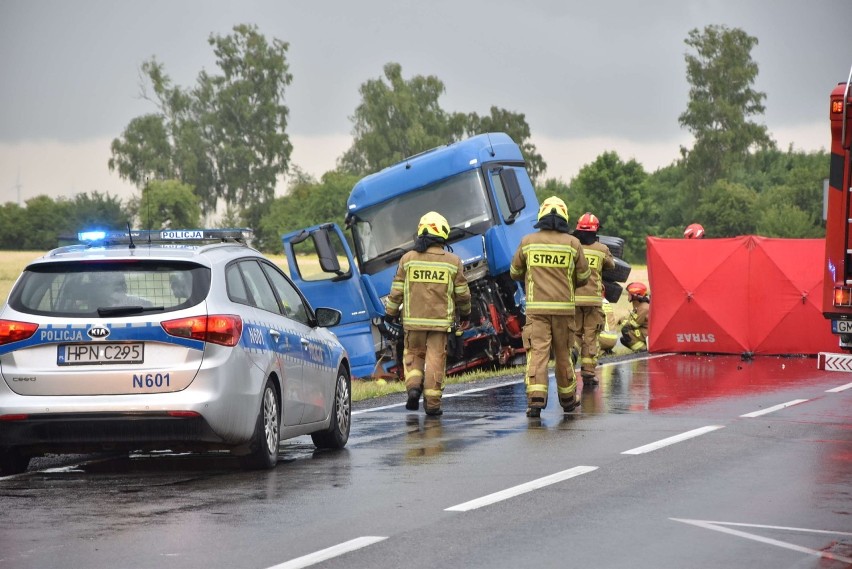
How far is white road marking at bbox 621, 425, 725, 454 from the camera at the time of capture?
11258 mm

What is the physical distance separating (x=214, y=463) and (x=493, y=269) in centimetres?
1033

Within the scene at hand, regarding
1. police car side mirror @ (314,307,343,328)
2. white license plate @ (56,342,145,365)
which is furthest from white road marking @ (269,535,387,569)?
police car side mirror @ (314,307,343,328)

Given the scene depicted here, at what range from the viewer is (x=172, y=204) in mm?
82875

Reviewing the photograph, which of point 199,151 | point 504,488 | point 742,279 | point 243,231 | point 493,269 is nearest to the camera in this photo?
point 504,488

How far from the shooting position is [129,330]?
9.78m

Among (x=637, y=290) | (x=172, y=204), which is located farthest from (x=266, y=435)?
(x=172, y=204)

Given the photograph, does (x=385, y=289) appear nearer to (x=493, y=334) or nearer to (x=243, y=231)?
(x=493, y=334)

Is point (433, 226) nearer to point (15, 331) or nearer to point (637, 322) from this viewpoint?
point (15, 331)

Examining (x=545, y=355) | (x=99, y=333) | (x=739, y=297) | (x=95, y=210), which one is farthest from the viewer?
(x=95, y=210)

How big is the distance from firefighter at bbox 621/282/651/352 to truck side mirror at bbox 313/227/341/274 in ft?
24.1

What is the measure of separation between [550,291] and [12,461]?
18.4 ft

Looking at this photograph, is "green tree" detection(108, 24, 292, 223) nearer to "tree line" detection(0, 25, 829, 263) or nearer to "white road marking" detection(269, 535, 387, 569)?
"tree line" detection(0, 25, 829, 263)

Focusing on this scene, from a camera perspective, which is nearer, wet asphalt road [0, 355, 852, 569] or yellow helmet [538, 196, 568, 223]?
wet asphalt road [0, 355, 852, 569]

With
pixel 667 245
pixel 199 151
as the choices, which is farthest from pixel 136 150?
pixel 667 245
